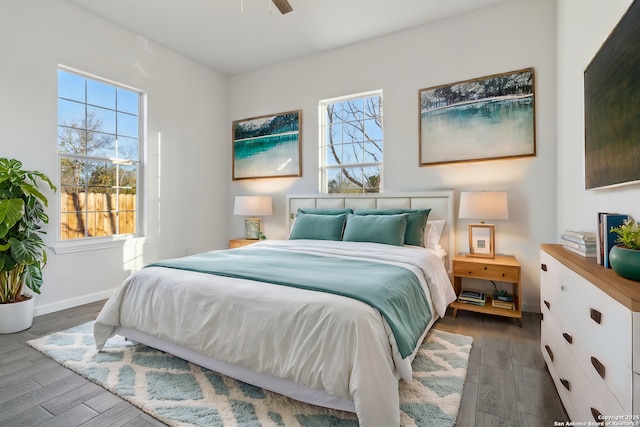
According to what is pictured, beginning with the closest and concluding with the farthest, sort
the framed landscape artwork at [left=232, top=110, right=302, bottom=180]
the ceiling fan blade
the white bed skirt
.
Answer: the white bed skirt → the ceiling fan blade → the framed landscape artwork at [left=232, top=110, right=302, bottom=180]

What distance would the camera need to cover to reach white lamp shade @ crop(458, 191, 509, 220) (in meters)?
2.89

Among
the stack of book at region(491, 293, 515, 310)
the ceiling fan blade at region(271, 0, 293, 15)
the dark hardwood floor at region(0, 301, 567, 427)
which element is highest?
the ceiling fan blade at region(271, 0, 293, 15)

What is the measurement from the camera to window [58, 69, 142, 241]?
3297 millimetres

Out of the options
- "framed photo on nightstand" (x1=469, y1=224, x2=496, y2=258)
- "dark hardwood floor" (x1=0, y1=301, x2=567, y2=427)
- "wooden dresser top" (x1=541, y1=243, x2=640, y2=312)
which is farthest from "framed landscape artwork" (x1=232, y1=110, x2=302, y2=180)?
"wooden dresser top" (x1=541, y1=243, x2=640, y2=312)

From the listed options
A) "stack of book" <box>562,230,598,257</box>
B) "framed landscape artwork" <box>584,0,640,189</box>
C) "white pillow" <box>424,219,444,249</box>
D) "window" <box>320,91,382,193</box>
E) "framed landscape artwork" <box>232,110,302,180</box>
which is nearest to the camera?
"framed landscape artwork" <box>584,0,640,189</box>

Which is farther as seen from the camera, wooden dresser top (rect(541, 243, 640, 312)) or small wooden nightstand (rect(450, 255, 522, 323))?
small wooden nightstand (rect(450, 255, 522, 323))

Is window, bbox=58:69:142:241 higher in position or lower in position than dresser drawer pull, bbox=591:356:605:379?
higher

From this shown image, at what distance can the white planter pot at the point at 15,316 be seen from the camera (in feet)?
8.50

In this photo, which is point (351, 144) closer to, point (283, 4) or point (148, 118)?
point (283, 4)

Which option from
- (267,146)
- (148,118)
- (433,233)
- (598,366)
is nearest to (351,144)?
(267,146)

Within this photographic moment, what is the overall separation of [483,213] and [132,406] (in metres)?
2.99

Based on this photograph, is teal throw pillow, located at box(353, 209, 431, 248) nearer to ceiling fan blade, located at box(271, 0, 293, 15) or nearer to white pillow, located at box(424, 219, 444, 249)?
white pillow, located at box(424, 219, 444, 249)

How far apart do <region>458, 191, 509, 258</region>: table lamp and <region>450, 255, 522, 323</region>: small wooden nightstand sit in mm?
147

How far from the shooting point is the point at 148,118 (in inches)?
156
